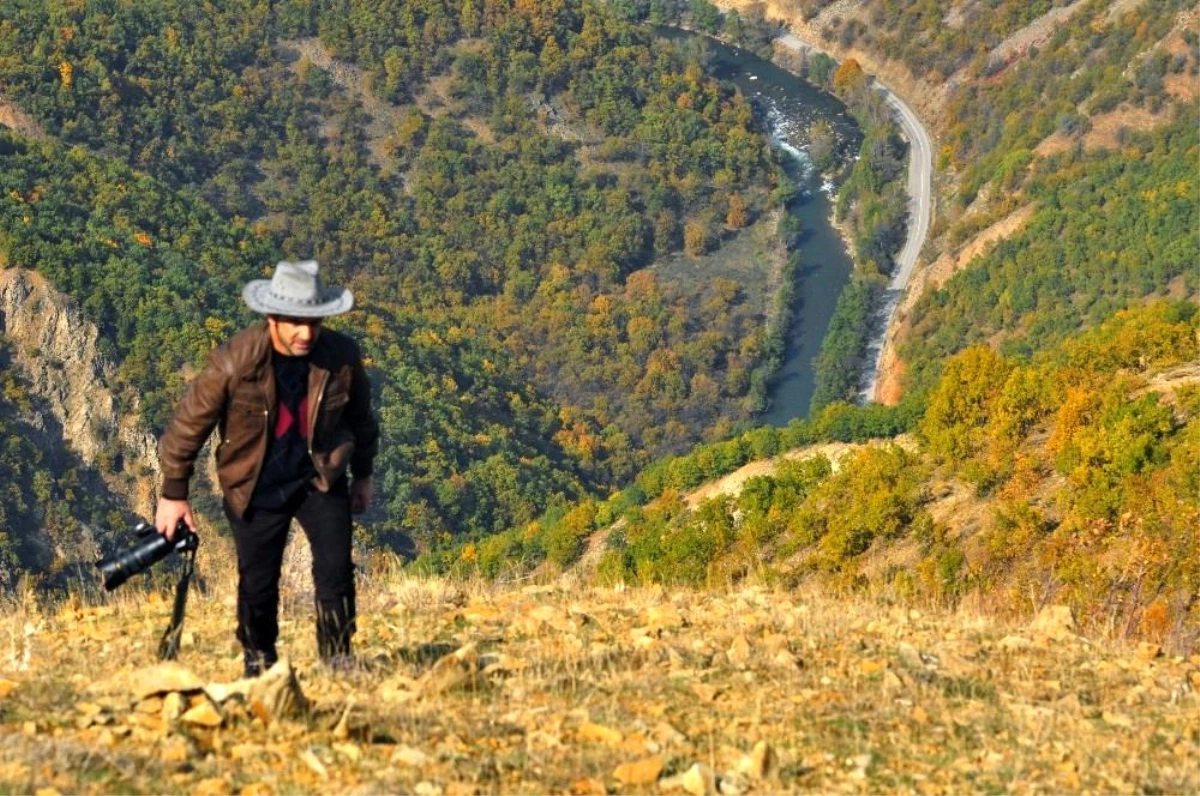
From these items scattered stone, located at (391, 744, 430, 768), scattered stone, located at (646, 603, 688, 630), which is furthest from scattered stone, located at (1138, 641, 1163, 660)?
scattered stone, located at (391, 744, 430, 768)

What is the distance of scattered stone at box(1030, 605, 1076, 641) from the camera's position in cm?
959

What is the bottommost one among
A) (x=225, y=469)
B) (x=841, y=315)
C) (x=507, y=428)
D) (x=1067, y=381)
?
(x=507, y=428)

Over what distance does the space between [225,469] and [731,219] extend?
95995 mm

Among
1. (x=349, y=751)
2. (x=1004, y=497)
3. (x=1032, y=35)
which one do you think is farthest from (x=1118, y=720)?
(x=1032, y=35)

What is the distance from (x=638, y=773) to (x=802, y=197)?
100m

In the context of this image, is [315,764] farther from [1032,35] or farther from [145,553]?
[1032,35]

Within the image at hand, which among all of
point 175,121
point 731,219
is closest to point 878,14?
point 731,219

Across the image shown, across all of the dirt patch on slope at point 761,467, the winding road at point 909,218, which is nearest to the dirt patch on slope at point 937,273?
the winding road at point 909,218

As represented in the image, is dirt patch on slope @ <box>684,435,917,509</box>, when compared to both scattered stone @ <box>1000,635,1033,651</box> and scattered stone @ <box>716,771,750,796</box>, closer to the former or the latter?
scattered stone @ <box>1000,635,1033,651</box>

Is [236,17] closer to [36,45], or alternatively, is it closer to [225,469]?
[36,45]

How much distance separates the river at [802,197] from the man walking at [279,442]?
7652cm

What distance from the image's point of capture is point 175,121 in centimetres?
9288

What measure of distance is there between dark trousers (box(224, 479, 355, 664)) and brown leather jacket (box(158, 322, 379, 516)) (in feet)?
0.33

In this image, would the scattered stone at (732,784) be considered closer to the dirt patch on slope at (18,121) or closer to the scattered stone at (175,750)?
the scattered stone at (175,750)
